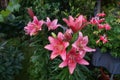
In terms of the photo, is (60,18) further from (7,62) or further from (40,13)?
(7,62)

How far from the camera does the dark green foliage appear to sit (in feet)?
11.4

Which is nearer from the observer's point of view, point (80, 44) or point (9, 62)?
point (80, 44)

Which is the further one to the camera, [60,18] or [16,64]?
[60,18]

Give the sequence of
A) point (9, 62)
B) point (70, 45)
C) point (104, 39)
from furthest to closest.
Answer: point (9, 62) → point (104, 39) → point (70, 45)

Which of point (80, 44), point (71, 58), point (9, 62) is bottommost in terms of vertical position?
point (9, 62)

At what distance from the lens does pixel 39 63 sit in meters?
3.06

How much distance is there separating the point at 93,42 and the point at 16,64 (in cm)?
121

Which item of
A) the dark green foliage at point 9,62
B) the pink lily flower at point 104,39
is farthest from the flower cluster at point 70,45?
the dark green foliage at point 9,62

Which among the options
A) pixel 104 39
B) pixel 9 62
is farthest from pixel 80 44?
pixel 9 62

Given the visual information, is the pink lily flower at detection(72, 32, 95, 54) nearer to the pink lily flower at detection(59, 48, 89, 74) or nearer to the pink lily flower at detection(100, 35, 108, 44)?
the pink lily flower at detection(59, 48, 89, 74)

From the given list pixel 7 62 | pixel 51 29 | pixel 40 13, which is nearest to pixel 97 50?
pixel 51 29

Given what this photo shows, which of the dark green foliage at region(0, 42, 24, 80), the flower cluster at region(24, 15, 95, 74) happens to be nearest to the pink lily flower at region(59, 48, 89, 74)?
the flower cluster at region(24, 15, 95, 74)

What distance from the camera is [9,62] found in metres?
3.54

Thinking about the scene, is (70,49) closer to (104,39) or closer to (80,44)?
(80,44)
